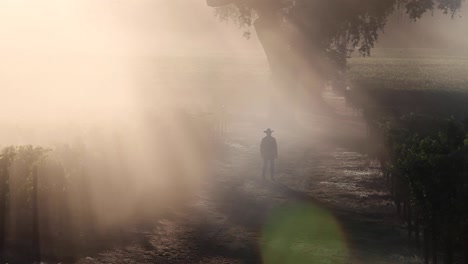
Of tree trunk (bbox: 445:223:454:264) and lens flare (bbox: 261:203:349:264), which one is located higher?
tree trunk (bbox: 445:223:454:264)

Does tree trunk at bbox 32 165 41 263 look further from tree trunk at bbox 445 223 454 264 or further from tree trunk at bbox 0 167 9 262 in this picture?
tree trunk at bbox 445 223 454 264

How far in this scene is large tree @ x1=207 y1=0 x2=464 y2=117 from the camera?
143ft

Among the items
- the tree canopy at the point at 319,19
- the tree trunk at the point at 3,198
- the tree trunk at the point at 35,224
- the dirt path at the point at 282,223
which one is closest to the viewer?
the tree trunk at the point at 35,224

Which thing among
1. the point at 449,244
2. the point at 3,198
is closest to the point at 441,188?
the point at 449,244

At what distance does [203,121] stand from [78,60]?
118602mm

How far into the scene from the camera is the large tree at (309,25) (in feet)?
143

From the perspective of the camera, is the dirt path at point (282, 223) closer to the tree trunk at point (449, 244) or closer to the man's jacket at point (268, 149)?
the man's jacket at point (268, 149)

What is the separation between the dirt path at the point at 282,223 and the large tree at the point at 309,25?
1761cm

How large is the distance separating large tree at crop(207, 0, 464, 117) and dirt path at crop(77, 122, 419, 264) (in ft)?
57.8

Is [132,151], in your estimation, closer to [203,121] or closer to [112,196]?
[112,196]

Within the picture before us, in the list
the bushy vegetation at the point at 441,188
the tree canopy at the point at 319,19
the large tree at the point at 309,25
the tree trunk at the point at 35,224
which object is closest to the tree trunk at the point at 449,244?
the bushy vegetation at the point at 441,188

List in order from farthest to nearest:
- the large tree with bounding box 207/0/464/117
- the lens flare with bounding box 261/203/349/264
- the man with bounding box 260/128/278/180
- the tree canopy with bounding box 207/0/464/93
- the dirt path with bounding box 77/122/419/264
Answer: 1. the large tree with bounding box 207/0/464/117
2. the tree canopy with bounding box 207/0/464/93
3. the man with bounding box 260/128/278/180
4. the dirt path with bounding box 77/122/419/264
5. the lens flare with bounding box 261/203/349/264

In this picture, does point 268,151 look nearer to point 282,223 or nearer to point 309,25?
point 282,223

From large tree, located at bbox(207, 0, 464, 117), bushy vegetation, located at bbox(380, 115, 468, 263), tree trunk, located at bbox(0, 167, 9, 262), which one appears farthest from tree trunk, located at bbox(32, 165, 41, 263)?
large tree, located at bbox(207, 0, 464, 117)
